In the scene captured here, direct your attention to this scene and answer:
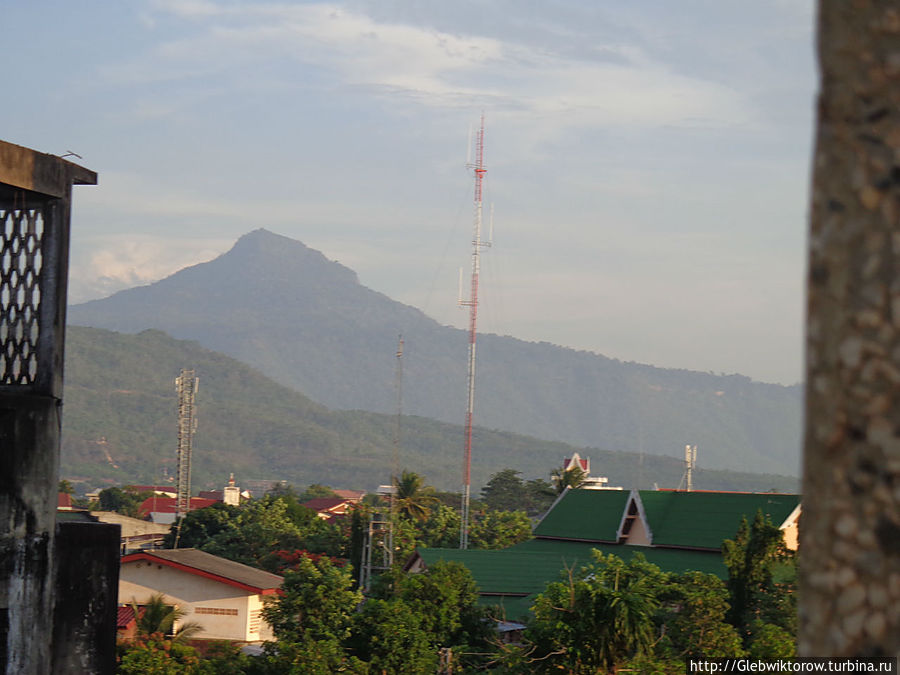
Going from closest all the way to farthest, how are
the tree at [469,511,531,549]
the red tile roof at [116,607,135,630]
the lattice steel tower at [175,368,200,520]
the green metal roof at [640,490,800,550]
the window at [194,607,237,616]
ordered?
the green metal roof at [640,490,800,550]
the red tile roof at [116,607,135,630]
the window at [194,607,237,616]
the tree at [469,511,531,549]
the lattice steel tower at [175,368,200,520]

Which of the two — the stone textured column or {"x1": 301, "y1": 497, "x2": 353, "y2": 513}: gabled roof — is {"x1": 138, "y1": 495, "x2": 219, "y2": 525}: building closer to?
{"x1": 301, "y1": 497, "x2": 353, "y2": 513}: gabled roof

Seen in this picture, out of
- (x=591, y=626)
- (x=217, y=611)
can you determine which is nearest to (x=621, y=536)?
(x=217, y=611)

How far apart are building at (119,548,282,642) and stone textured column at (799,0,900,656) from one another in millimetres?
49716

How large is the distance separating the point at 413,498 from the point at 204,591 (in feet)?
105

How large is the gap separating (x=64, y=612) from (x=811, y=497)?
8933mm

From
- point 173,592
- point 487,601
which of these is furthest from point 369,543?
point 487,601

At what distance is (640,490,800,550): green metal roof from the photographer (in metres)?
37.2

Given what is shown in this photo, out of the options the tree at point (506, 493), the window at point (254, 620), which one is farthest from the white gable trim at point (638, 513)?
the tree at point (506, 493)

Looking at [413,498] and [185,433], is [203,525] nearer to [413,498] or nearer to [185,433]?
[185,433]

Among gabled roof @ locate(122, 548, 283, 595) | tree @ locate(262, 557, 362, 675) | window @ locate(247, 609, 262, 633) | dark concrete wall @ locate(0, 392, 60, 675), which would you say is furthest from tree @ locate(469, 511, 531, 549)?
dark concrete wall @ locate(0, 392, 60, 675)

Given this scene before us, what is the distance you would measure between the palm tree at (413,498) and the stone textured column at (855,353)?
254 ft

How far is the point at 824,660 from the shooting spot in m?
2.72

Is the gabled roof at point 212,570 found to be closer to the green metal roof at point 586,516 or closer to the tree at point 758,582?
the green metal roof at point 586,516

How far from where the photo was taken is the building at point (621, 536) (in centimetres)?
3672
